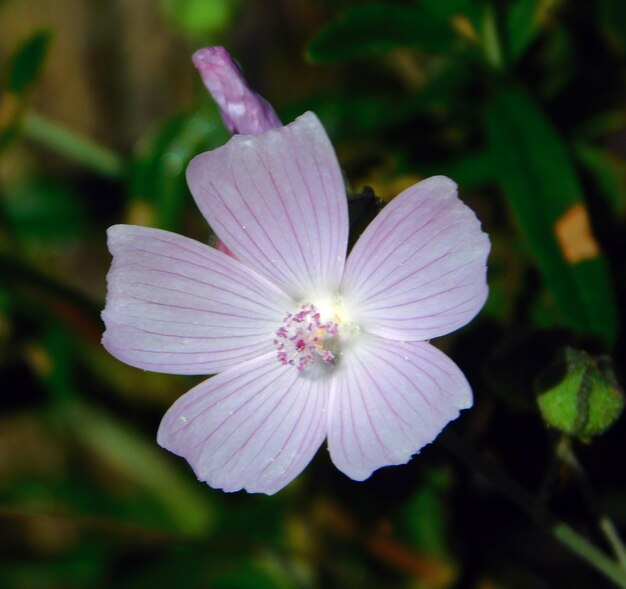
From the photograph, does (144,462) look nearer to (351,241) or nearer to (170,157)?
(170,157)

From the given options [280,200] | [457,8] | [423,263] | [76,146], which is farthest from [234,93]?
[76,146]

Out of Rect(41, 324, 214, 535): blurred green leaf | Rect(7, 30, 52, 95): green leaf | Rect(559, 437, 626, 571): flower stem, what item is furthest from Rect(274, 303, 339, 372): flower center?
Rect(41, 324, 214, 535): blurred green leaf

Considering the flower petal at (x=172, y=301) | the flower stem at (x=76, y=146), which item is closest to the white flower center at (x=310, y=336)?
the flower petal at (x=172, y=301)

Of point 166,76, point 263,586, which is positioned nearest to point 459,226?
point 263,586

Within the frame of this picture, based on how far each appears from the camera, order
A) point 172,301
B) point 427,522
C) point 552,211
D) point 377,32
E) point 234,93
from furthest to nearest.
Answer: point 427,522, point 377,32, point 552,211, point 172,301, point 234,93

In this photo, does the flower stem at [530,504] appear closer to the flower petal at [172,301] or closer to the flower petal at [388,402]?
the flower petal at [388,402]

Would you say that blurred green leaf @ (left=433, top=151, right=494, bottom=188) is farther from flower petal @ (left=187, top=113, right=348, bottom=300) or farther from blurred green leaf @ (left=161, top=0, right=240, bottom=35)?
blurred green leaf @ (left=161, top=0, right=240, bottom=35)

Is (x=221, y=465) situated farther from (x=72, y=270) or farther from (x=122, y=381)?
(x=72, y=270)
